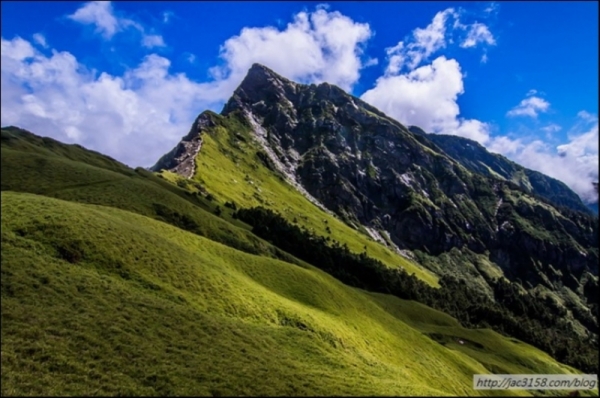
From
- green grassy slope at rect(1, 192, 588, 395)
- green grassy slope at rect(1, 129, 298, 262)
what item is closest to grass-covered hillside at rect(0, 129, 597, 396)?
green grassy slope at rect(1, 192, 588, 395)

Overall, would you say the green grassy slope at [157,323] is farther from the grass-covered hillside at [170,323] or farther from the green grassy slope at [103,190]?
the green grassy slope at [103,190]

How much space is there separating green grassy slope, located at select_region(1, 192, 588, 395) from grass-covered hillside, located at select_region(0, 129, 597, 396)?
168mm

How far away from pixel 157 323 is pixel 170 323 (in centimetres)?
160

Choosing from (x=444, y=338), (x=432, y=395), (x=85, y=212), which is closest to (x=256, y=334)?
(x=432, y=395)

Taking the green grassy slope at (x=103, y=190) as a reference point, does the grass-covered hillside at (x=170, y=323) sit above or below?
below

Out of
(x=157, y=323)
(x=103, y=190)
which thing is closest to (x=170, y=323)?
(x=157, y=323)

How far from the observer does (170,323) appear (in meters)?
47.7

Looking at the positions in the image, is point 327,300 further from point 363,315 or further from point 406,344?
point 406,344

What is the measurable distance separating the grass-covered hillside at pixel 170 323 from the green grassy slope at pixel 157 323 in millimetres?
168

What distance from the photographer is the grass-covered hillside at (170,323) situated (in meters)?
37.0

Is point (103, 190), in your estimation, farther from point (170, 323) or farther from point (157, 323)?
point (157, 323)

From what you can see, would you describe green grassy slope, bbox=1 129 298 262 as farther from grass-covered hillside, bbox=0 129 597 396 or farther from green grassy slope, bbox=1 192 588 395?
green grassy slope, bbox=1 192 588 395

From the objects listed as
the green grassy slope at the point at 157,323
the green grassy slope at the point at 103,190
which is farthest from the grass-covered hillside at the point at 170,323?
the green grassy slope at the point at 103,190

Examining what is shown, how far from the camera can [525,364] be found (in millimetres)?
145250
